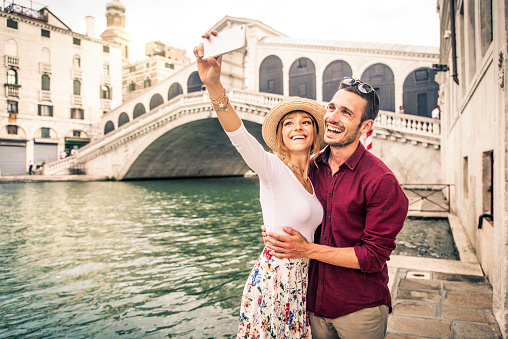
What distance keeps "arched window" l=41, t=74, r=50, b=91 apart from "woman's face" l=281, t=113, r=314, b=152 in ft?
118

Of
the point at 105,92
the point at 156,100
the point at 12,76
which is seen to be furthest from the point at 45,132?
the point at 156,100

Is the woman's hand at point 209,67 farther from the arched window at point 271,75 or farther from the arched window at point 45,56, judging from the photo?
the arched window at point 45,56

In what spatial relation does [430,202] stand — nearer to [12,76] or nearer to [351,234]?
[351,234]

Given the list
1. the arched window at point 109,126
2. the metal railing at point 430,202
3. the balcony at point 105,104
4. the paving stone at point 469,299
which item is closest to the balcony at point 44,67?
the balcony at point 105,104

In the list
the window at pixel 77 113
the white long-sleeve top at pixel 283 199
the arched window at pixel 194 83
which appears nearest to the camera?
the white long-sleeve top at pixel 283 199

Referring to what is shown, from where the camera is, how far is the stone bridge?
47.9ft

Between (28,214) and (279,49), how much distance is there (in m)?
17.8

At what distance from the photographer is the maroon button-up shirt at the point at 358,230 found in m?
1.50

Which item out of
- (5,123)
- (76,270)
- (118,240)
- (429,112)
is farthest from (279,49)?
(5,123)

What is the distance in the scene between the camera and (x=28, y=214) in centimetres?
1010

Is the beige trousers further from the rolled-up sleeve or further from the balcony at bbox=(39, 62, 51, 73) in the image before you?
the balcony at bbox=(39, 62, 51, 73)


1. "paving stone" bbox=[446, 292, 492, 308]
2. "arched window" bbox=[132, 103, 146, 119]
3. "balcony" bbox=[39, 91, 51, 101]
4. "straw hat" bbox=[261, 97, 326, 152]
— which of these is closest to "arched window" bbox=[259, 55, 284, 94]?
"arched window" bbox=[132, 103, 146, 119]

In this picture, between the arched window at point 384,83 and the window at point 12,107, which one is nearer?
the arched window at point 384,83

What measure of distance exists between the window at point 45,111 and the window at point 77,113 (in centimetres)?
185
